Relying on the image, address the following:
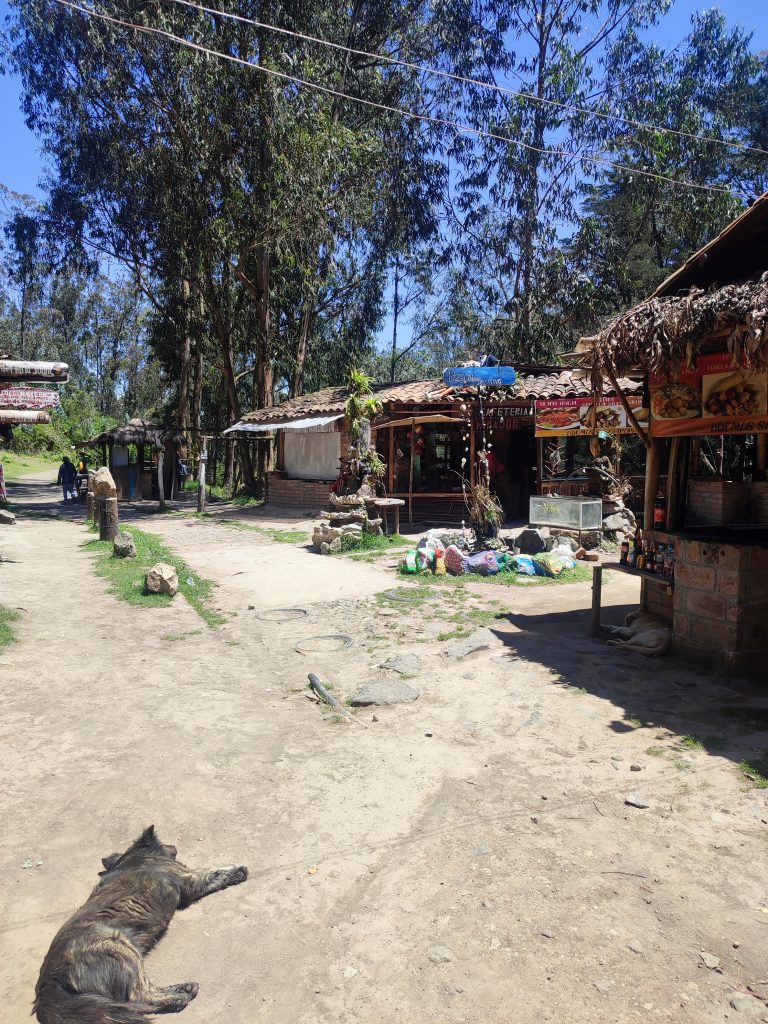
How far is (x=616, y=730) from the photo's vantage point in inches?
192

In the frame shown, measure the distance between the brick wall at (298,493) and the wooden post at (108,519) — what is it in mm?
6295

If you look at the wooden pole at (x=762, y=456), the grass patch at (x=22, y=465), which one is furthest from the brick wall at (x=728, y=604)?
the grass patch at (x=22, y=465)

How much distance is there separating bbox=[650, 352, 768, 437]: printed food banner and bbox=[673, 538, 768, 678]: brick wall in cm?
121

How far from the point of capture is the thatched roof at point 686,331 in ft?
17.2

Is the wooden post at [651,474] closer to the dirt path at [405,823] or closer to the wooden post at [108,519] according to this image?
the dirt path at [405,823]

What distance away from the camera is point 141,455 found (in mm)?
23047

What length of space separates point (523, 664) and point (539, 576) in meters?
4.16

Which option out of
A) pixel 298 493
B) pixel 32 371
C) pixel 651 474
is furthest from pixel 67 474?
pixel 651 474

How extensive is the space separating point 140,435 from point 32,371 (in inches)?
527

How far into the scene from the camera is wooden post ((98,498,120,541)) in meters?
13.1

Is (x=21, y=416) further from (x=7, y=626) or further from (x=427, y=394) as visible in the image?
(x=427, y=394)

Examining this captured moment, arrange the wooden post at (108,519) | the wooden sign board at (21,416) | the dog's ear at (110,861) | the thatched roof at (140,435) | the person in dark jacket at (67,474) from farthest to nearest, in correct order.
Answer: the person in dark jacket at (67,474) → the thatched roof at (140,435) → the wooden post at (108,519) → the wooden sign board at (21,416) → the dog's ear at (110,861)

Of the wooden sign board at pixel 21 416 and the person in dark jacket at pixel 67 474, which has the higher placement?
the wooden sign board at pixel 21 416

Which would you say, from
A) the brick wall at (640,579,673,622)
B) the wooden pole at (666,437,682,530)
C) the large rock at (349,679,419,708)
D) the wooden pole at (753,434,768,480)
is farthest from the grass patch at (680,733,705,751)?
the wooden pole at (753,434,768,480)
